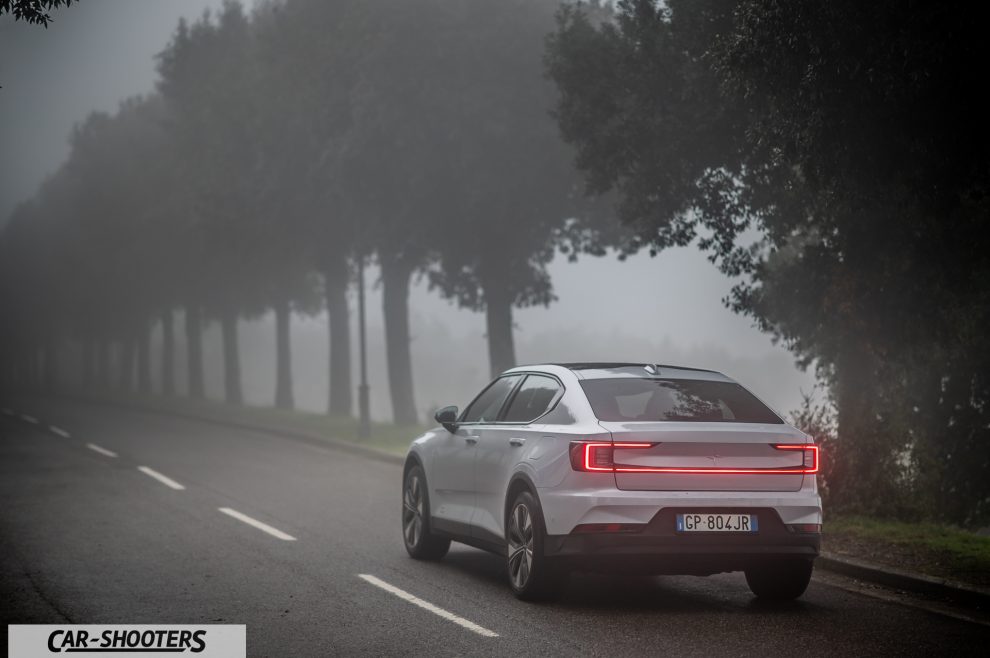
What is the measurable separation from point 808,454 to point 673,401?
39.3 inches

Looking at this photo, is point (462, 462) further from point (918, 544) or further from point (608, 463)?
point (918, 544)

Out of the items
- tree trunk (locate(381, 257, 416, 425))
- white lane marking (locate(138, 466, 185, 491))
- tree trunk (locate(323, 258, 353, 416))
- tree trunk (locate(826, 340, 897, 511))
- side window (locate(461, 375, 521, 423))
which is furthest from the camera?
tree trunk (locate(323, 258, 353, 416))

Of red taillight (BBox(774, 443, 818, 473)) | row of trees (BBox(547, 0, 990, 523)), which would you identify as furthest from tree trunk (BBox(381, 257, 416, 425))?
red taillight (BBox(774, 443, 818, 473))

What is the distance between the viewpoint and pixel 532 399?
10.3 metres

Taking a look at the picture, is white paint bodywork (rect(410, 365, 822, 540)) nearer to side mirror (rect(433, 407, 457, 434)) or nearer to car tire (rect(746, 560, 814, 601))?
car tire (rect(746, 560, 814, 601))

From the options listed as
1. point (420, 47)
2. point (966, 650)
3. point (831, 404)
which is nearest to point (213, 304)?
point (420, 47)

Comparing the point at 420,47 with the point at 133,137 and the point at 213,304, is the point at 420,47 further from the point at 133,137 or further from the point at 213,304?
the point at 133,137

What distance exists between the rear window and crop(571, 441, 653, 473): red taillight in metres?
0.34

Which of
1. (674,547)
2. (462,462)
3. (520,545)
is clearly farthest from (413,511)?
(674,547)

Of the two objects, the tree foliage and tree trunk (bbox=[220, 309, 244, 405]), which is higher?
the tree foliage

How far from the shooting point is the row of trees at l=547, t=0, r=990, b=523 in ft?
43.0

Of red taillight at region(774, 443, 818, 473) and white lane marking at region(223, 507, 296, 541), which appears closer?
red taillight at region(774, 443, 818, 473)

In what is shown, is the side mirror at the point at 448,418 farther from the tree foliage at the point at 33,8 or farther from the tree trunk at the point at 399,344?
the tree trunk at the point at 399,344

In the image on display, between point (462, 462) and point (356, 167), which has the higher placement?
point (356, 167)
